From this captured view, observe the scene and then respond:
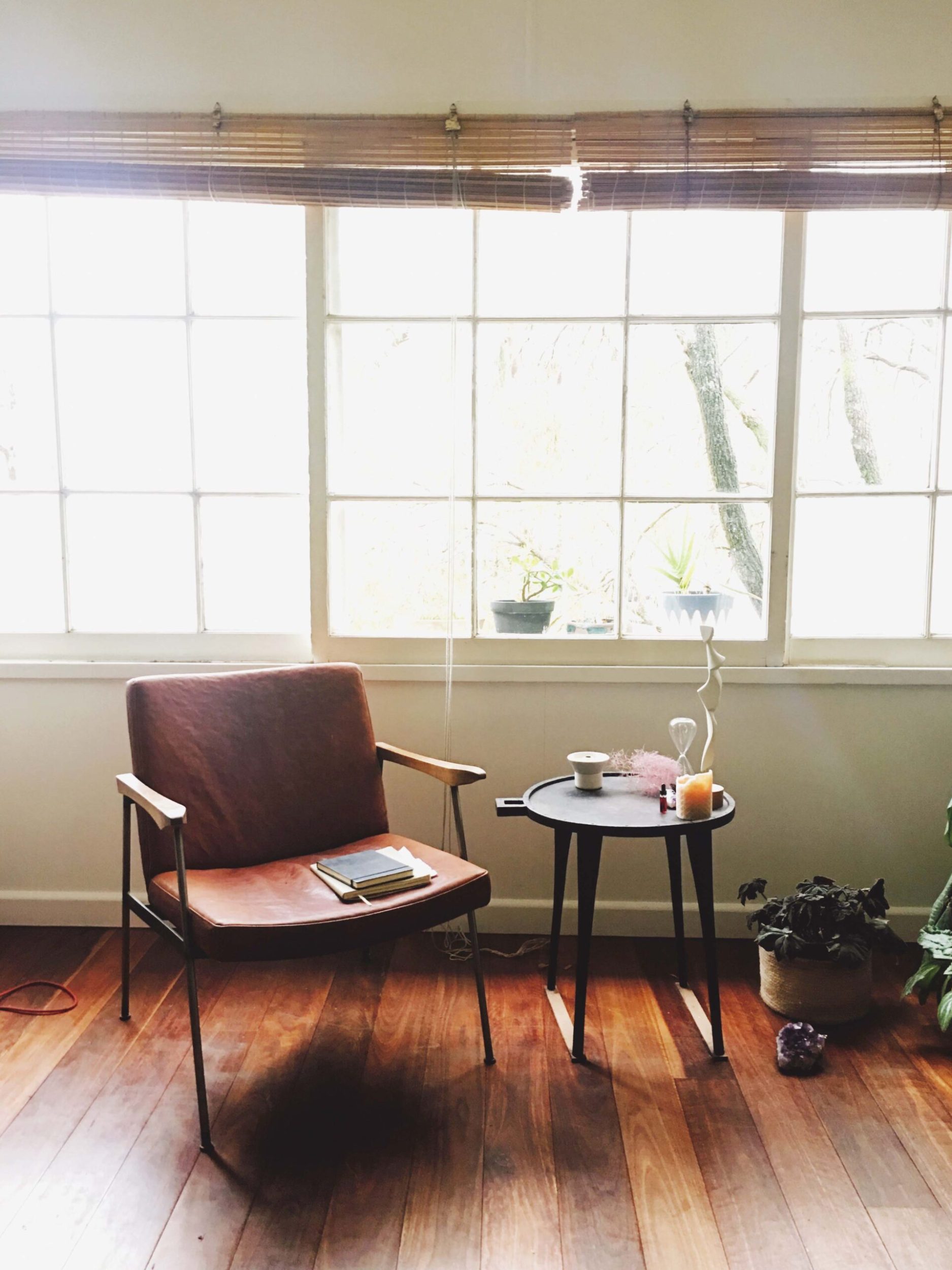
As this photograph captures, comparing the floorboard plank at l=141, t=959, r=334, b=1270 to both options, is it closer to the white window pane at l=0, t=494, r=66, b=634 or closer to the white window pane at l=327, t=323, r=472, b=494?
the white window pane at l=0, t=494, r=66, b=634

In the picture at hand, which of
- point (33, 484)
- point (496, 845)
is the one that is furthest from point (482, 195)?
point (496, 845)

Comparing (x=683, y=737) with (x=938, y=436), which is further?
(x=938, y=436)

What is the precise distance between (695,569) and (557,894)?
106 centimetres

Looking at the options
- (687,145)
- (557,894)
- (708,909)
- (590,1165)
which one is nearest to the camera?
(590,1165)

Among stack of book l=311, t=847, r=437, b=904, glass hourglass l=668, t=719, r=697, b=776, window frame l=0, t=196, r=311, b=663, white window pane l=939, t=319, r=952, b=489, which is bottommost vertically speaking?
stack of book l=311, t=847, r=437, b=904

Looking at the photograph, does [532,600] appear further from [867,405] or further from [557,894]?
[867,405]

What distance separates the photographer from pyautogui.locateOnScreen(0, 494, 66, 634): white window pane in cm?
293

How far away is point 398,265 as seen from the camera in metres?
2.82

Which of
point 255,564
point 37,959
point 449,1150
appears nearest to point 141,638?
point 255,564

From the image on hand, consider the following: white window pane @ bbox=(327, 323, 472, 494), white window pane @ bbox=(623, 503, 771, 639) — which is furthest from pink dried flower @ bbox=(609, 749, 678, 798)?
white window pane @ bbox=(327, 323, 472, 494)

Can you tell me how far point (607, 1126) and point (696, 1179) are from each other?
0.21m

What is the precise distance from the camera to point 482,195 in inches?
103

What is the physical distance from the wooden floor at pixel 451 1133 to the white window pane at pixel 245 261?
1.93 meters

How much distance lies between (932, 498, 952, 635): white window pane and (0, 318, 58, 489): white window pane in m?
2.65
